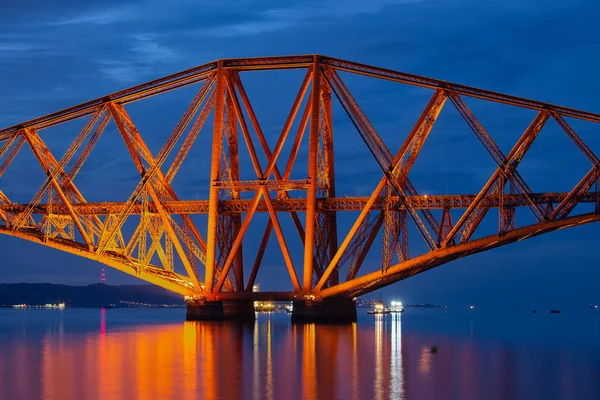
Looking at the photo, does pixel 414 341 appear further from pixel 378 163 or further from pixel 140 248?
pixel 140 248

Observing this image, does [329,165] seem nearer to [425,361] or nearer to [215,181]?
[215,181]

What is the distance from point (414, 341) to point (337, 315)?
359 inches

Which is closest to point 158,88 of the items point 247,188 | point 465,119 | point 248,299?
point 247,188

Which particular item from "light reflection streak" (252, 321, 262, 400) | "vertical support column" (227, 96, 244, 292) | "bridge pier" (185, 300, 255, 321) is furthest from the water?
"vertical support column" (227, 96, 244, 292)

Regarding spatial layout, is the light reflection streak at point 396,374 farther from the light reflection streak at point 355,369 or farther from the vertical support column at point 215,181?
the vertical support column at point 215,181

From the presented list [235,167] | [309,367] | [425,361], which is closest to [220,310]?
[235,167]

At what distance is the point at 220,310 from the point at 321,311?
886 cm

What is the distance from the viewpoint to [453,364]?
57.1 metres

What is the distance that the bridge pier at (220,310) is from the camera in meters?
89.3

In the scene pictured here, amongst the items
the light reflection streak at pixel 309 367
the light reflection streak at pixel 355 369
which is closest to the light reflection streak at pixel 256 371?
the light reflection streak at pixel 309 367

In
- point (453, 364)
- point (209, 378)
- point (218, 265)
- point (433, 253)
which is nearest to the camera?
point (209, 378)

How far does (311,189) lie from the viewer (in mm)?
84062

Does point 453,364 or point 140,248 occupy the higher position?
point 140,248

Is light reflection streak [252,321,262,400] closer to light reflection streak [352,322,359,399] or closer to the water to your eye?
the water
